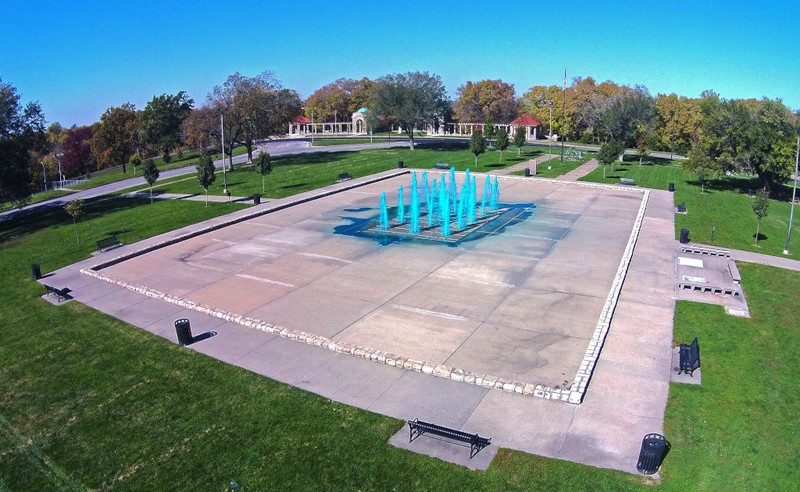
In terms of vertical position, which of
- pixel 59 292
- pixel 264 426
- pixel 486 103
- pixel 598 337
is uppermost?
pixel 486 103

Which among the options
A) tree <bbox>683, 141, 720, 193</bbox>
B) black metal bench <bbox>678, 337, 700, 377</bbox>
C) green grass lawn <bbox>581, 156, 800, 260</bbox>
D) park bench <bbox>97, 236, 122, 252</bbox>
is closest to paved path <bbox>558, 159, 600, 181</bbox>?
green grass lawn <bbox>581, 156, 800, 260</bbox>

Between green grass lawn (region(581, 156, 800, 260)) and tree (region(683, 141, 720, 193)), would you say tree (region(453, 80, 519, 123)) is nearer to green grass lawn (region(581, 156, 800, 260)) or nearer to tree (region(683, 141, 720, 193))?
green grass lawn (region(581, 156, 800, 260))

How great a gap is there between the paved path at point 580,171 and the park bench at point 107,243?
1296 inches

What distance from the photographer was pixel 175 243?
27375 mm

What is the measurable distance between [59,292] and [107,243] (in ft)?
22.5

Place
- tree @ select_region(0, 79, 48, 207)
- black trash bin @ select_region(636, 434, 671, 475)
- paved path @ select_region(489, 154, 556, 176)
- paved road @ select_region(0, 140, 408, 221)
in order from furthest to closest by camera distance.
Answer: paved path @ select_region(489, 154, 556, 176) → paved road @ select_region(0, 140, 408, 221) → tree @ select_region(0, 79, 48, 207) → black trash bin @ select_region(636, 434, 671, 475)

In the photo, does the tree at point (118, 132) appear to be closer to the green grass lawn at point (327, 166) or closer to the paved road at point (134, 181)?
the paved road at point (134, 181)

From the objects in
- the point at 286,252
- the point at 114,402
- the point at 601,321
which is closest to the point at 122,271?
the point at 286,252

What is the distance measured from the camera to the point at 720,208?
35656 millimetres

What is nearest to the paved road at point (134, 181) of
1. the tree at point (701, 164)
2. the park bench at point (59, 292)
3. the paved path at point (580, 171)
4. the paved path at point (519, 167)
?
the paved path at point (519, 167)

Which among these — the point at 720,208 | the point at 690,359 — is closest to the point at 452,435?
the point at 690,359

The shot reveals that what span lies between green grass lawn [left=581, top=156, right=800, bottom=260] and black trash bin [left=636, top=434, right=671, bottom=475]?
19689 millimetres

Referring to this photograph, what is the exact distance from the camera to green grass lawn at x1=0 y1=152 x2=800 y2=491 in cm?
1046

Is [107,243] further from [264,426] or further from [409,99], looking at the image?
[409,99]
